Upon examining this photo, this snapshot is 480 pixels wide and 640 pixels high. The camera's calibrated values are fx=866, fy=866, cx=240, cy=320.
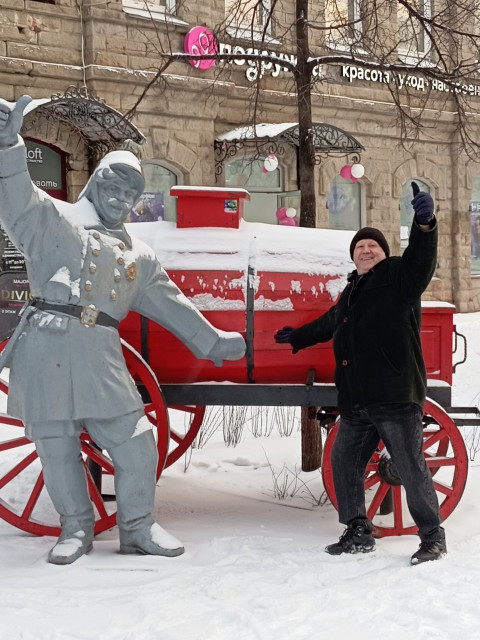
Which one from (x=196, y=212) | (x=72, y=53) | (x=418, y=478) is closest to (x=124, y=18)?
(x=72, y=53)

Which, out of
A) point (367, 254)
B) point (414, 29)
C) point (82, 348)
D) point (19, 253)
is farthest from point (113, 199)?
point (19, 253)

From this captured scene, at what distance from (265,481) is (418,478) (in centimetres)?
179

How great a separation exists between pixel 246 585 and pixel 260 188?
33.3 feet

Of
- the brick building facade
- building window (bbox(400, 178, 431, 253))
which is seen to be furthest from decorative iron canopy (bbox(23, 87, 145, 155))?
building window (bbox(400, 178, 431, 253))

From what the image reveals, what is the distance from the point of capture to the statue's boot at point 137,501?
3705 mm

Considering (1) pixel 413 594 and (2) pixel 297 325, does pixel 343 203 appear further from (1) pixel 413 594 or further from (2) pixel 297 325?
(1) pixel 413 594

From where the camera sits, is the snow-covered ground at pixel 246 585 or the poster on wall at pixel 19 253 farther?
the poster on wall at pixel 19 253

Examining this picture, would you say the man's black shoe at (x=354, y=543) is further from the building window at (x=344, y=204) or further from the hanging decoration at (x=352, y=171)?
the building window at (x=344, y=204)

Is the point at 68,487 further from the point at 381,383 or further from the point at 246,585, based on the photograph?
the point at 381,383

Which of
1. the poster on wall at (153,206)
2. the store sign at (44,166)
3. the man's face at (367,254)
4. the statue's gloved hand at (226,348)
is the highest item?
the store sign at (44,166)

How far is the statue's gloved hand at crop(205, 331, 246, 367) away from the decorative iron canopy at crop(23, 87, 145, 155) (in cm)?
612

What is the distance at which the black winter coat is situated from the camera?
11.8 ft

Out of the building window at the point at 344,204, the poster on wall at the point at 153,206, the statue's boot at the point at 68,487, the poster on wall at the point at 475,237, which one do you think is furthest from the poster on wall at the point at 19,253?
the poster on wall at the point at 475,237

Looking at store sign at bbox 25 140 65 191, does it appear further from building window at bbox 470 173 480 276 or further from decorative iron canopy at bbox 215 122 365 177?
building window at bbox 470 173 480 276
